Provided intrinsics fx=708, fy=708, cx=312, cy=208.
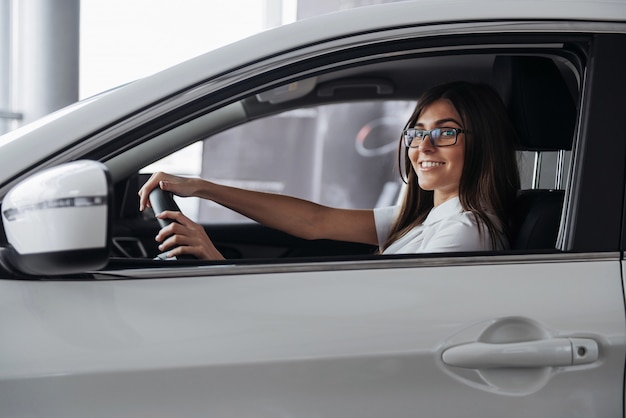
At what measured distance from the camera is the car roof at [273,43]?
1223mm

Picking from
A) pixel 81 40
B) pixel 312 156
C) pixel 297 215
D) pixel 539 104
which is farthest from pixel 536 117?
pixel 312 156

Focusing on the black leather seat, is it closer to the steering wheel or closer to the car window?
the steering wheel

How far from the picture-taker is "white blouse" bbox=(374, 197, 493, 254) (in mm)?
1620

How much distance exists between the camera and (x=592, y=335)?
47.5 inches

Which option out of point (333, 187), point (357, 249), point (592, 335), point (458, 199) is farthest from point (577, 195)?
point (333, 187)

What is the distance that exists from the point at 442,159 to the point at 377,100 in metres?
0.87

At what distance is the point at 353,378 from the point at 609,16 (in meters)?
0.85

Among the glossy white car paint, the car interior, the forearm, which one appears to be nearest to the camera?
the glossy white car paint

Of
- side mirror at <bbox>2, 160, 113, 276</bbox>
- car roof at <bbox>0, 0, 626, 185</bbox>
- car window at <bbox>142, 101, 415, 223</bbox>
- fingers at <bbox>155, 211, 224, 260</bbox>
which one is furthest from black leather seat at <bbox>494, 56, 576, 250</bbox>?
car window at <bbox>142, 101, 415, 223</bbox>

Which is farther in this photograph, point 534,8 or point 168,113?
point 534,8

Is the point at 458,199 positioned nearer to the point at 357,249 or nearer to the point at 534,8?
the point at 534,8

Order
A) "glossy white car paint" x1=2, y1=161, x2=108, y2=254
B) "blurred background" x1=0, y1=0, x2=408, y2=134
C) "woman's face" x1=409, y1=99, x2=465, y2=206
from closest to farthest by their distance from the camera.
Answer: "glossy white car paint" x1=2, y1=161, x2=108, y2=254 → "woman's face" x1=409, y1=99, x2=465, y2=206 → "blurred background" x1=0, y1=0, x2=408, y2=134

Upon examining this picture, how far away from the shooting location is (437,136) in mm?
1857

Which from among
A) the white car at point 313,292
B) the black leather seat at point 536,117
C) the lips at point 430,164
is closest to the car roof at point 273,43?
the white car at point 313,292
